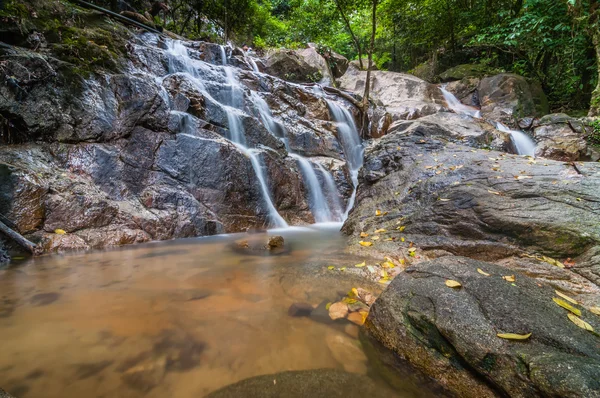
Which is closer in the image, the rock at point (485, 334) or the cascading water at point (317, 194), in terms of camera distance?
the rock at point (485, 334)

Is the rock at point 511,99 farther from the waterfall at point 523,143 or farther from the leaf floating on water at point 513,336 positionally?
the leaf floating on water at point 513,336

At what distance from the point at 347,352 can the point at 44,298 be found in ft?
9.55

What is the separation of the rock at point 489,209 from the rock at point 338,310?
1375mm

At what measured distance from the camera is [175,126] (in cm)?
630

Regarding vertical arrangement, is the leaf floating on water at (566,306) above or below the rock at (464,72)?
below

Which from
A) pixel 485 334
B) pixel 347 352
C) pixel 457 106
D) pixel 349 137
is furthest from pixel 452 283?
pixel 457 106

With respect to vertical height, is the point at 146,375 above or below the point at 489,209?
below

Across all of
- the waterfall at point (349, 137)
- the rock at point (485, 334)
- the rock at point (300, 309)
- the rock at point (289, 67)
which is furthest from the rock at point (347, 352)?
the rock at point (289, 67)

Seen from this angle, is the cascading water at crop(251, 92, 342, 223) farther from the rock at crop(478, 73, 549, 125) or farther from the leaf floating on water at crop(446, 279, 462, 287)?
the rock at crop(478, 73, 549, 125)

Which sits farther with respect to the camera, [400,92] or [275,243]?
[400,92]

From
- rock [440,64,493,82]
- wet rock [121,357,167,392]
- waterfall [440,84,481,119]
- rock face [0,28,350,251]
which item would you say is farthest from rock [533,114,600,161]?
wet rock [121,357,167,392]

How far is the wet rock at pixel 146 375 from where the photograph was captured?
155 centimetres

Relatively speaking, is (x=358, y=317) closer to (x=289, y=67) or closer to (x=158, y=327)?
(x=158, y=327)

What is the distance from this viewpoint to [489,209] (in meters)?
3.45
